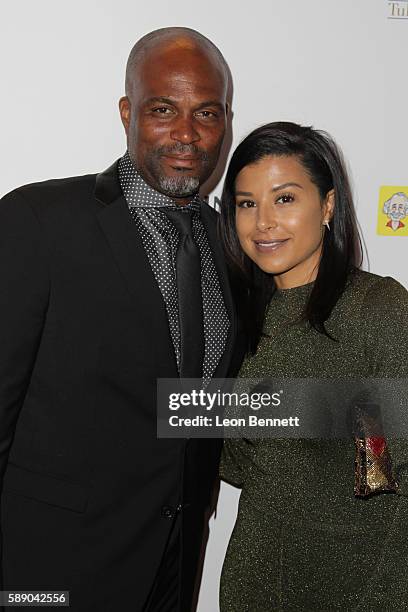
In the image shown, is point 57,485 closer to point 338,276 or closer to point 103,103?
point 338,276

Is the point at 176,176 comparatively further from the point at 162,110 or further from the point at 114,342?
the point at 114,342

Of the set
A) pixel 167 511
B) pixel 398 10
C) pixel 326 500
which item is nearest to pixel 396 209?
pixel 398 10

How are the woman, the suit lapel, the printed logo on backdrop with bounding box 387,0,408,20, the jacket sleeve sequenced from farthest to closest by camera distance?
the printed logo on backdrop with bounding box 387,0,408,20
the suit lapel
the woman
the jacket sleeve

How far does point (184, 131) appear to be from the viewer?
140 cm

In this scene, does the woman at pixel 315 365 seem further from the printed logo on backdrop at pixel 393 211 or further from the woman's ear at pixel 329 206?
the printed logo on backdrop at pixel 393 211

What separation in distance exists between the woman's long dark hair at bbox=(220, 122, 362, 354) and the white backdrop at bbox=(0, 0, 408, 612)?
38 centimetres

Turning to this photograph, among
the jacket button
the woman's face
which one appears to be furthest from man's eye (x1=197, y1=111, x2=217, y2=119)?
the jacket button

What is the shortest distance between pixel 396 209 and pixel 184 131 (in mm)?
825

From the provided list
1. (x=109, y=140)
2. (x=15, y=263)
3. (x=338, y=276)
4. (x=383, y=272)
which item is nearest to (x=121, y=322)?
(x=15, y=263)

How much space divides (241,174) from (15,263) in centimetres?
50

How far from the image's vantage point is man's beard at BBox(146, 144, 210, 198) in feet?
4.64

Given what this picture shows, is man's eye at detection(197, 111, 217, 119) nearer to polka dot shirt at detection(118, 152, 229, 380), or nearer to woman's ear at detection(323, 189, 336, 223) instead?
polka dot shirt at detection(118, 152, 229, 380)

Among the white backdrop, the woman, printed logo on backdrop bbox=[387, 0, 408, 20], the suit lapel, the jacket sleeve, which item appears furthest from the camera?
printed logo on backdrop bbox=[387, 0, 408, 20]

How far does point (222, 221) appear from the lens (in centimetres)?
161
